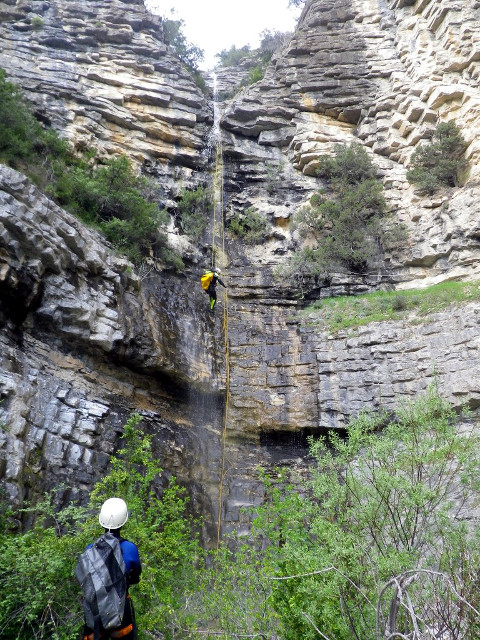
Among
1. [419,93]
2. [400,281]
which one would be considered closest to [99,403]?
[400,281]

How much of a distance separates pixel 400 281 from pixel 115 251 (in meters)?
8.19

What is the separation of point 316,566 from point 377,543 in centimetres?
72

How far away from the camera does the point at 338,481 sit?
6781 millimetres

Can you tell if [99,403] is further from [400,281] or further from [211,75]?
[211,75]

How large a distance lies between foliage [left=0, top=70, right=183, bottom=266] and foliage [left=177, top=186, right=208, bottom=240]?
47.0 inches

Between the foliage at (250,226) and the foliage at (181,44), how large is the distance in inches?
446

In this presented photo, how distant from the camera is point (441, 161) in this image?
15570 mm

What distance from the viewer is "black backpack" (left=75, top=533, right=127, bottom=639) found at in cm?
366

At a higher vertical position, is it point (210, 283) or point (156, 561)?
point (210, 283)

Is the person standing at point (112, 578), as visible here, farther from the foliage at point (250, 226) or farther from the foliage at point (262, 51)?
the foliage at point (262, 51)

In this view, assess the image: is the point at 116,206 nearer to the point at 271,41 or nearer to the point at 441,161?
the point at 441,161

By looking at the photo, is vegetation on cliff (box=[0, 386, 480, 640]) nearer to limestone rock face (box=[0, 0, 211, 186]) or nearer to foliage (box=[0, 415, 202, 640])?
foliage (box=[0, 415, 202, 640])

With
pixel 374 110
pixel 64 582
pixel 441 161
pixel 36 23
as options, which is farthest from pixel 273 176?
pixel 64 582

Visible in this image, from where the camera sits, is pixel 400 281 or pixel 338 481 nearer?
pixel 338 481
